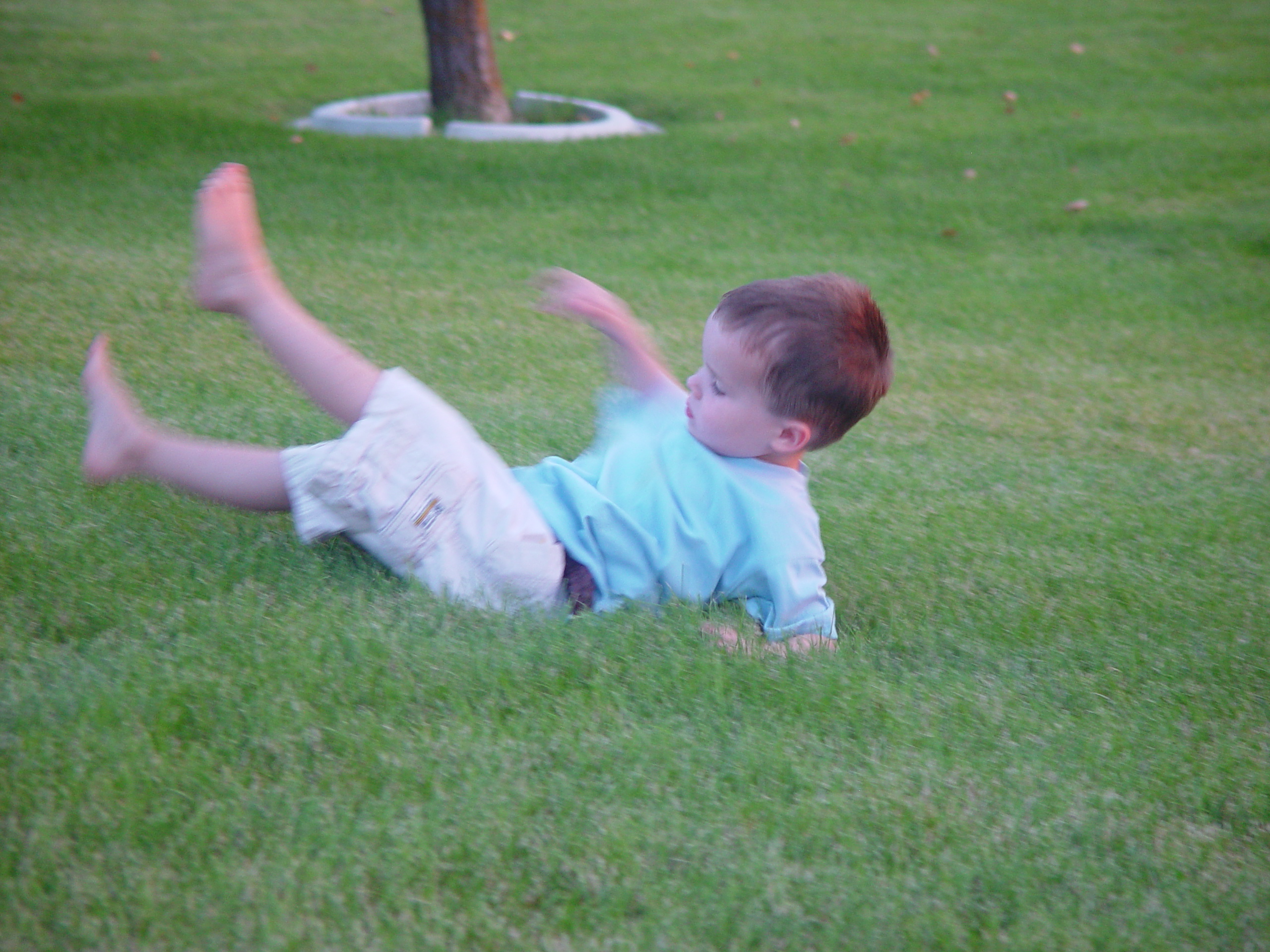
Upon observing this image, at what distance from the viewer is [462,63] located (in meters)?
7.86

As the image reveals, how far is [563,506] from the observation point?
2.32 meters


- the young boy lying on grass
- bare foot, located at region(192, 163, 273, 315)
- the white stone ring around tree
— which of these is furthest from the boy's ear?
the white stone ring around tree

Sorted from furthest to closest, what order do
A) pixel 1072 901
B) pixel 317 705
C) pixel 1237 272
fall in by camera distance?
pixel 1237 272 < pixel 317 705 < pixel 1072 901

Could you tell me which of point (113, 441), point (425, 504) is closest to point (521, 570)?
point (425, 504)

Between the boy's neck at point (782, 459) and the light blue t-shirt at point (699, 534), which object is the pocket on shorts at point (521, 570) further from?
the boy's neck at point (782, 459)

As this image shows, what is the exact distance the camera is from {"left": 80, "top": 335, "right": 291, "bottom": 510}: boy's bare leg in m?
2.20

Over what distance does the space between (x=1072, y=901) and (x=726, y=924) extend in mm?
511

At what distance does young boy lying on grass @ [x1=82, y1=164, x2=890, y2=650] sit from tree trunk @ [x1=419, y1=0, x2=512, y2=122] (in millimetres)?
5934

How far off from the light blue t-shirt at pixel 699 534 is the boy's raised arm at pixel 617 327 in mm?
267

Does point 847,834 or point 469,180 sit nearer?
point 847,834

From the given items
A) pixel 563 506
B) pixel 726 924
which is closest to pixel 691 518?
pixel 563 506

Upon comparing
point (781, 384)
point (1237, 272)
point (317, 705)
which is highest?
point (781, 384)

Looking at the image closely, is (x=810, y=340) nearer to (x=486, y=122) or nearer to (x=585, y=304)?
(x=585, y=304)

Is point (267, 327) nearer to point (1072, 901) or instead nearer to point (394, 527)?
point (394, 527)
